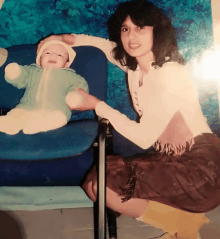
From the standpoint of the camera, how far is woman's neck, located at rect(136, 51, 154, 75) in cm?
113

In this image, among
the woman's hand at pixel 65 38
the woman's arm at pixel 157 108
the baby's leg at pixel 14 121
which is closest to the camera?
the baby's leg at pixel 14 121

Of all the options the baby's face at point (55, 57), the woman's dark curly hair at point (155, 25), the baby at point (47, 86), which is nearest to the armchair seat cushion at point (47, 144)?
the baby at point (47, 86)

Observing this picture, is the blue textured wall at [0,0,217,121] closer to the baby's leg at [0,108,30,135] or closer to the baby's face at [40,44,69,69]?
the baby's face at [40,44,69,69]

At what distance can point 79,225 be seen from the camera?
1.10m

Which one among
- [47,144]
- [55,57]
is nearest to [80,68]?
[55,57]

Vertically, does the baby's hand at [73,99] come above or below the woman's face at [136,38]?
below

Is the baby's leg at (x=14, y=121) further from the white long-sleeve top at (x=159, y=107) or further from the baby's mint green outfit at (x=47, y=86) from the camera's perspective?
the white long-sleeve top at (x=159, y=107)

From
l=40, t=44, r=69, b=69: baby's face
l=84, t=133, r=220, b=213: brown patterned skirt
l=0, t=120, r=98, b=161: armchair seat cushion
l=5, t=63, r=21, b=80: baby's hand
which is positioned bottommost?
l=84, t=133, r=220, b=213: brown patterned skirt

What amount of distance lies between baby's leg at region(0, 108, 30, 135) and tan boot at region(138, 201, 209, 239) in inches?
26.0

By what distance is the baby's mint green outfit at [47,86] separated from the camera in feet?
3.61

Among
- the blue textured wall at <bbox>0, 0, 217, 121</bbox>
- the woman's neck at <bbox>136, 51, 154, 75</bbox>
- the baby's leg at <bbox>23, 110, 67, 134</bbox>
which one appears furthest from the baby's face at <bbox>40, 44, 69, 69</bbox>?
the woman's neck at <bbox>136, 51, 154, 75</bbox>

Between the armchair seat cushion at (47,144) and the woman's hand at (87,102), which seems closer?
the armchair seat cushion at (47,144)

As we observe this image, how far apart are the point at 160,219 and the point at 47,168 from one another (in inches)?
24.3

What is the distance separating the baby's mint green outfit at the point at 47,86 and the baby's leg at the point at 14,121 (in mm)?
35
